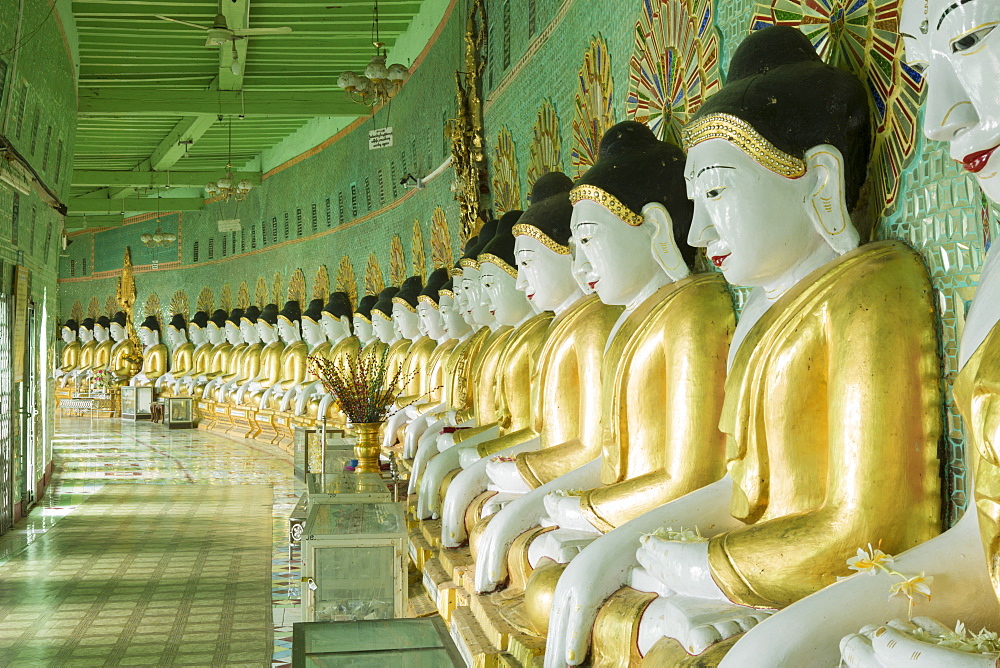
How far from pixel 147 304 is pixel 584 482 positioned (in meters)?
20.2

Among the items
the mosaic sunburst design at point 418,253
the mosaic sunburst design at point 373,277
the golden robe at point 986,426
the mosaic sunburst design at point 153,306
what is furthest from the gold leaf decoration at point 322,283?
the golden robe at point 986,426

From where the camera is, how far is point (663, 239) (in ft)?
10.8

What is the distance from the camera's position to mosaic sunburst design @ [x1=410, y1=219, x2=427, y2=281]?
10.3 metres

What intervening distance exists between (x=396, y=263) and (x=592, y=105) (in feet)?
22.5

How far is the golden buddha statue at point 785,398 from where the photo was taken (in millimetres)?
2074

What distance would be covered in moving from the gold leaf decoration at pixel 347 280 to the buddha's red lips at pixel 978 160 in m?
11.6

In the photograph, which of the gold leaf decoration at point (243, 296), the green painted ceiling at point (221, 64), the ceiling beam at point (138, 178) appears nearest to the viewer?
the green painted ceiling at point (221, 64)

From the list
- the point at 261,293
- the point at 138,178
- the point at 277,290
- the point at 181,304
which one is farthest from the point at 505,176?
the point at 181,304

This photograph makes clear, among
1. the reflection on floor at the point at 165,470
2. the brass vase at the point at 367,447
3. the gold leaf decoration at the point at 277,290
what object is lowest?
the reflection on floor at the point at 165,470

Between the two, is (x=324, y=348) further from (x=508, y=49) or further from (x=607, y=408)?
(x=607, y=408)

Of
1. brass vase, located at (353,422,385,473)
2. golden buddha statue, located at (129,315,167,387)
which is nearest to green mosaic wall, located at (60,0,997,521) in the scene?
golden buddha statue, located at (129,315,167,387)

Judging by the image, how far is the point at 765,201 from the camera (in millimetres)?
2377

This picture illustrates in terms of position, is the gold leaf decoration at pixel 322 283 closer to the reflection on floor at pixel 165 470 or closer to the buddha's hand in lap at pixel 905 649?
the reflection on floor at pixel 165 470

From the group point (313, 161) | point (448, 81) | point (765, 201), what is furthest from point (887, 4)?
point (313, 161)
